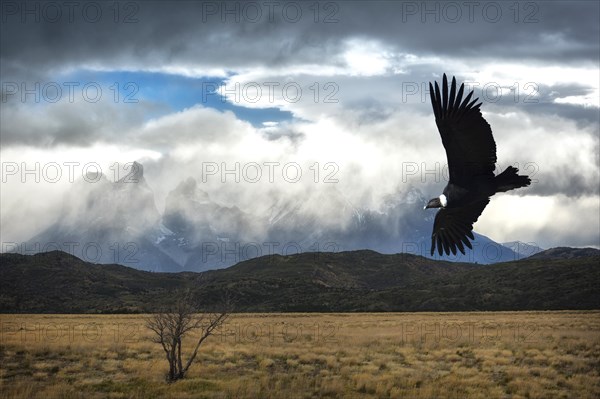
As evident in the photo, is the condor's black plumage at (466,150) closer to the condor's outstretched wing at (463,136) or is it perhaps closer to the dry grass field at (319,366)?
the condor's outstretched wing at (463,136)

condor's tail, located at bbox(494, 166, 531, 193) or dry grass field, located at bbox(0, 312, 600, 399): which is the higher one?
condor's tail, located at bbox(494, 166, 531, 193)

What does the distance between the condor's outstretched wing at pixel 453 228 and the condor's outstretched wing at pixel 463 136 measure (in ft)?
4.28

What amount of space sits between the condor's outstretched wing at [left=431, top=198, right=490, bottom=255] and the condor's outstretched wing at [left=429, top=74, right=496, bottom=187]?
51.4 inches

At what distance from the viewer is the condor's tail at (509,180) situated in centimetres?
775

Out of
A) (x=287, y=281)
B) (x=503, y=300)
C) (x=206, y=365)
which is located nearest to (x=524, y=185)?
(x=206, y=365)

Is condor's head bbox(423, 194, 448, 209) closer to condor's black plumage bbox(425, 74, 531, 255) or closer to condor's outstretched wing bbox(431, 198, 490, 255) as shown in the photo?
condor's black plumage bbox(425, 74, 531, 255)

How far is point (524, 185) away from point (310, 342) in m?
35.8

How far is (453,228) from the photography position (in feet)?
33.2

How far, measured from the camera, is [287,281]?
15388cm

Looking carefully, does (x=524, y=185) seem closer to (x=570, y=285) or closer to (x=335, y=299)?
(x=570, y=285)

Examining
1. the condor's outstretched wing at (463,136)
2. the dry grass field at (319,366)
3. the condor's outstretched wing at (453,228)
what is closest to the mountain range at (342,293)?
the dry grass field at (319,366)

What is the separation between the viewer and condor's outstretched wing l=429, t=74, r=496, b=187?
27.2 feet

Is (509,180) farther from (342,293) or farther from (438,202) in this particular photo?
(342,293)

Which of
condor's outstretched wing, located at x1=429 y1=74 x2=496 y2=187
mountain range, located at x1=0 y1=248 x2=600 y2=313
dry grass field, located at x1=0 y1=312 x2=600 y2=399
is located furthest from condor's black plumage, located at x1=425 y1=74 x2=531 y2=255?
mountain range, located at x1=0 y1=248 x2=600 y2=313
